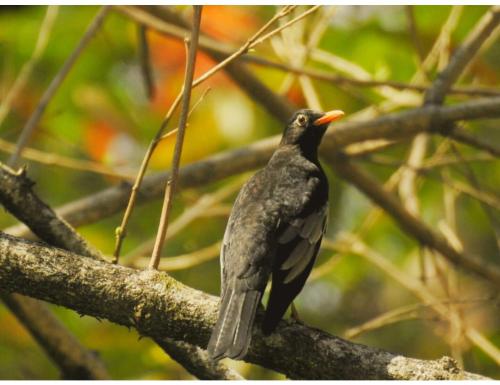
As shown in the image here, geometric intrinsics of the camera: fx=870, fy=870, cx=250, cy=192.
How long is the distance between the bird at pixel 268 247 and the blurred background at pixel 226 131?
4.60ft

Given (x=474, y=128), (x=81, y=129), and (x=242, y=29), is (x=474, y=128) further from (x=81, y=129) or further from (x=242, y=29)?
(x=81, y=129)

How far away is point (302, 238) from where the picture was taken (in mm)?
3074

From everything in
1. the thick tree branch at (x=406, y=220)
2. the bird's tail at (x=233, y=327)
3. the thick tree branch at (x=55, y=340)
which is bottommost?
the bird's tail at (x=233, y=327)

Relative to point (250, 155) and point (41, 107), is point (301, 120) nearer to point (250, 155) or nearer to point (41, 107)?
point (250, 155)

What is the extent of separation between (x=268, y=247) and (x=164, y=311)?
0.48 metres

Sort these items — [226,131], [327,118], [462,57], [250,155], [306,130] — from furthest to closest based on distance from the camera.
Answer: [226,131] → [462,57] → [250,155] → [306,130] → [327,118]

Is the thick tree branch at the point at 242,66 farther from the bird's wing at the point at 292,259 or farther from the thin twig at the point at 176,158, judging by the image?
the thin twig at the point at 176,158

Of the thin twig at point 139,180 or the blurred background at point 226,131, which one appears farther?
the blurred background at point 226,131

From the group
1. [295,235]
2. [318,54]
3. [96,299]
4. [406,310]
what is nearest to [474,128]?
[318,54]

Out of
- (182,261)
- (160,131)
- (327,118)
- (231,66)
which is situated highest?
(231,66)

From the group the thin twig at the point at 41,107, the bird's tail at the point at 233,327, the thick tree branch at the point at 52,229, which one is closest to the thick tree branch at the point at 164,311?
the bird's tail at the point at 233,327

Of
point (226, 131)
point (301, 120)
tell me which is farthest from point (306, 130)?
point (226, 131)

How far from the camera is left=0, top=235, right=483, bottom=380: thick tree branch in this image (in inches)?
106

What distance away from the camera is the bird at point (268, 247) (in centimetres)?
276
